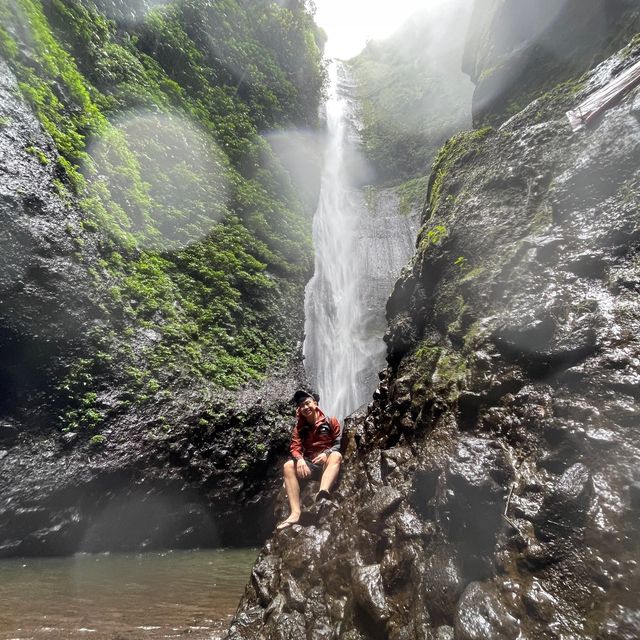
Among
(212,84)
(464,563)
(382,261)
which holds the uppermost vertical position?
(212,84)

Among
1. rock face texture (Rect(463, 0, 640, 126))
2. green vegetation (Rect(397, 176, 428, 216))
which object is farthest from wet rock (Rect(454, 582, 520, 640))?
green vegetation (Rect(397, 176, 428, 216))

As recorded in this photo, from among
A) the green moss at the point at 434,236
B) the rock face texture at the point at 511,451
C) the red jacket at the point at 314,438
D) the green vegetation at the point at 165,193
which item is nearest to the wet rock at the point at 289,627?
the rock face texture at the point at 511,451

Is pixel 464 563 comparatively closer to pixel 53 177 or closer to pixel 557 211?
pixel 557 211

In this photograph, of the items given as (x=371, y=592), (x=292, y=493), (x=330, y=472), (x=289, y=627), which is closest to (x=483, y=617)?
(x=371, y=592)

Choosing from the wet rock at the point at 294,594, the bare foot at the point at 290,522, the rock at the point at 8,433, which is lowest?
the wet rock at the point at 294,594

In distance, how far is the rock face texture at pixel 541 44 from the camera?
6.14 meters

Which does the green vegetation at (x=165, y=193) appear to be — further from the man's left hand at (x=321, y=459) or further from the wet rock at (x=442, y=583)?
the wet rock at (x=442, y=583)

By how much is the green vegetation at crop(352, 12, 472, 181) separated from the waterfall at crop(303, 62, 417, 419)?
1.59m

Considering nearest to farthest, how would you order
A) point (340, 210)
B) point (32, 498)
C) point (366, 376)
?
point (32, 498), point (366, 376), point (340, 210)

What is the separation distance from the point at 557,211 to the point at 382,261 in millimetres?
10739

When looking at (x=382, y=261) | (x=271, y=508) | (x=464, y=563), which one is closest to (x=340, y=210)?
(x=382, y=261)

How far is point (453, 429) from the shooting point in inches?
125

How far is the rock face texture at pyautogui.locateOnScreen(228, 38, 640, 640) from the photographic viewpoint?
1.89 meters

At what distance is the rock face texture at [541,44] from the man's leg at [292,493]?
300 inches
